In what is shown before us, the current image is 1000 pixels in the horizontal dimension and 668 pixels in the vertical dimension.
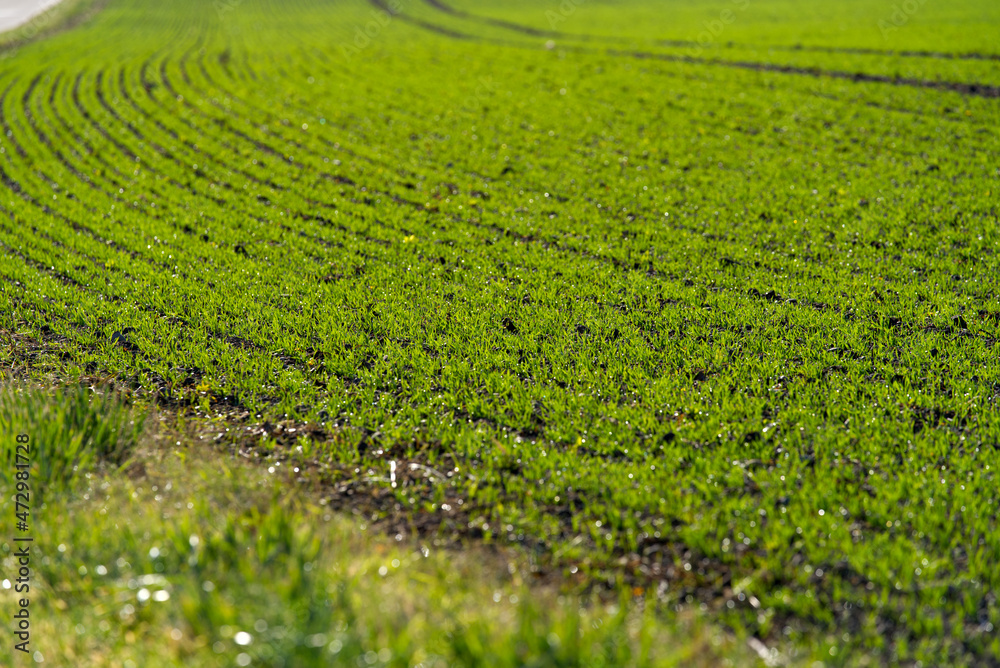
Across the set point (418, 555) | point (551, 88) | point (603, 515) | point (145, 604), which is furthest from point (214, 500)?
point (551, 88)

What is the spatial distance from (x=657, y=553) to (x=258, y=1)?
54089mm

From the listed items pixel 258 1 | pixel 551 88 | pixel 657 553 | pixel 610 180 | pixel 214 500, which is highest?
pixel 258 1

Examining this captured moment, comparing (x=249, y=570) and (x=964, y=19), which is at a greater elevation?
(x=964, y=19)

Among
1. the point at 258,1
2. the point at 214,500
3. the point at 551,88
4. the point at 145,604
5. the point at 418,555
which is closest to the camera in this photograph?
the point at 145,604

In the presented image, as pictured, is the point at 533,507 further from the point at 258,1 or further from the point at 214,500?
the point at 258,1

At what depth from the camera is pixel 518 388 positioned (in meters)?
5.38

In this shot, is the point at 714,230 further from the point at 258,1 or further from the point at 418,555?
the point at 258,1

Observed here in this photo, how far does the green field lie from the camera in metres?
3.20

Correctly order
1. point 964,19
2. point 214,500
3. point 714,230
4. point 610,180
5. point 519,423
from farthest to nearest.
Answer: point 964,19
point 610,180
point 714,230
point 519,423
point 214,500

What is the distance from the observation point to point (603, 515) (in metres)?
4.07

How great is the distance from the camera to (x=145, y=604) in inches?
120

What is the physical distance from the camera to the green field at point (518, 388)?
10.5 ft

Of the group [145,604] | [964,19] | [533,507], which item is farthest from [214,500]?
[964,19]

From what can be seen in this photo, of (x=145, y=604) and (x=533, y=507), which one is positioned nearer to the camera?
(x=145, y=604)
